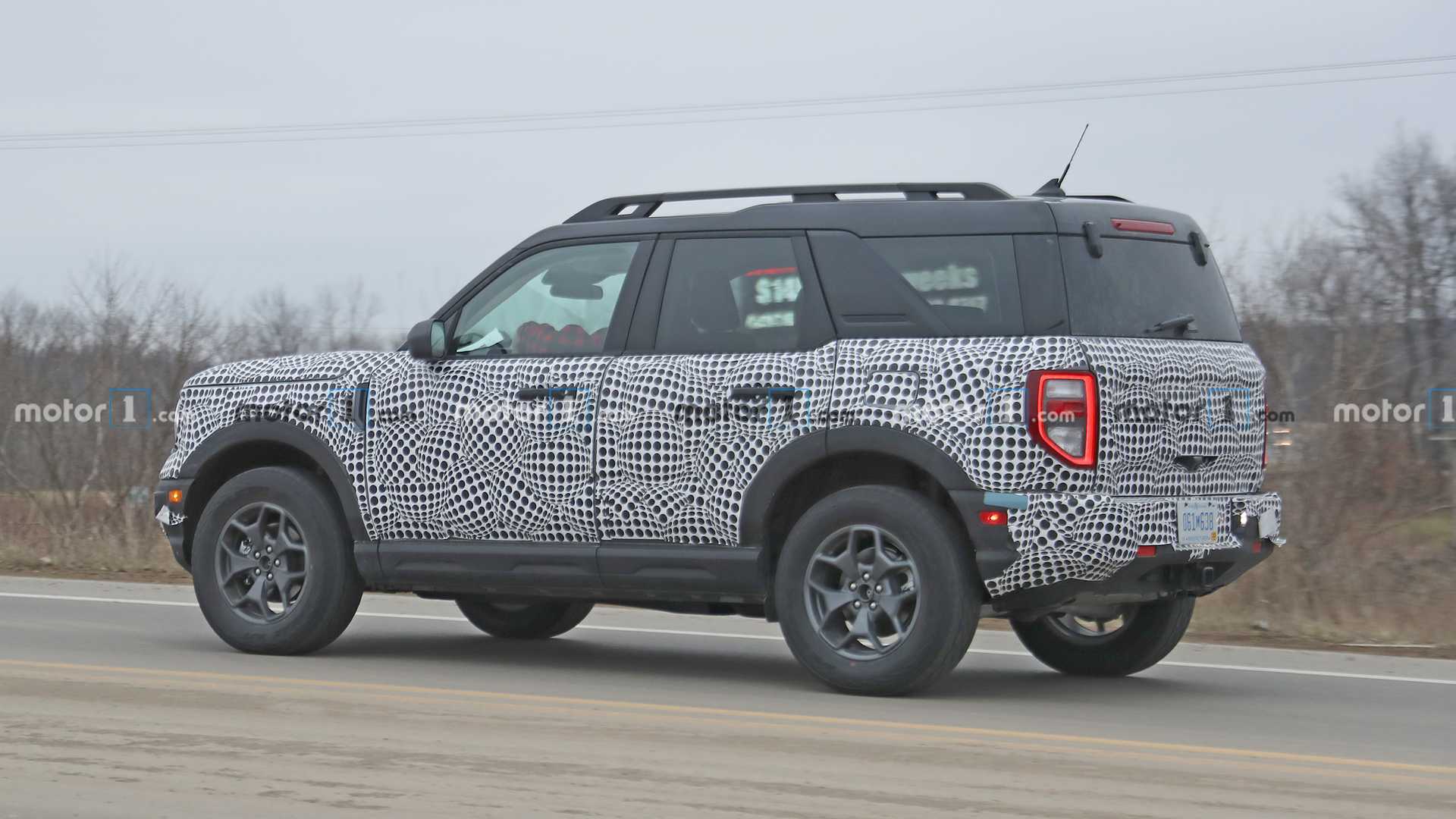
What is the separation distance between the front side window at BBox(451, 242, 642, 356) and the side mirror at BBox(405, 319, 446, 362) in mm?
126

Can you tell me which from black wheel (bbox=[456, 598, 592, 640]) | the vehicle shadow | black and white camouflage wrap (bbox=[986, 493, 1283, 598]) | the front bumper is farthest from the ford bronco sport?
black wheel (bbox=[456, 598, 592, 640])

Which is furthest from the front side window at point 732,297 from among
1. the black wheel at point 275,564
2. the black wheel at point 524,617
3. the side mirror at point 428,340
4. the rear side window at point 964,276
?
the black wheel at point 524,617

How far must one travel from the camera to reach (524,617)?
35.0 ft

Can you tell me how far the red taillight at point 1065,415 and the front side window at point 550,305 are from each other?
2112 millimetres

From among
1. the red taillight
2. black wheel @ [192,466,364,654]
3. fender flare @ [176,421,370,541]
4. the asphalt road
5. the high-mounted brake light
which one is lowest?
the asphalt road

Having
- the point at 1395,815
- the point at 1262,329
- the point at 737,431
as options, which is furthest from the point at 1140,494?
the point at 1262,329

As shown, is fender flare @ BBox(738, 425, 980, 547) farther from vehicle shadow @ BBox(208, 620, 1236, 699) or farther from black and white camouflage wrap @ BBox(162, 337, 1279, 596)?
vehicle shadow @ BBox(208, 620, 1236, 699)

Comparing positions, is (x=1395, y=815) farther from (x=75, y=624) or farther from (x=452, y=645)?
(x=75, y=624)

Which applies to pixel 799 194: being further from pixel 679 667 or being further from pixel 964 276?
pixel 679 667

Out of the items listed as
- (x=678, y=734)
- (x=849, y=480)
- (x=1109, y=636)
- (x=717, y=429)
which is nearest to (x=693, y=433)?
(x=717, y=429)

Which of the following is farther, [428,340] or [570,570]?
[428,340]

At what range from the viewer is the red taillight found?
25.2 feet

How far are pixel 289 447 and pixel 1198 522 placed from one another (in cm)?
443

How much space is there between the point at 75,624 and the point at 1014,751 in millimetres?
6272
